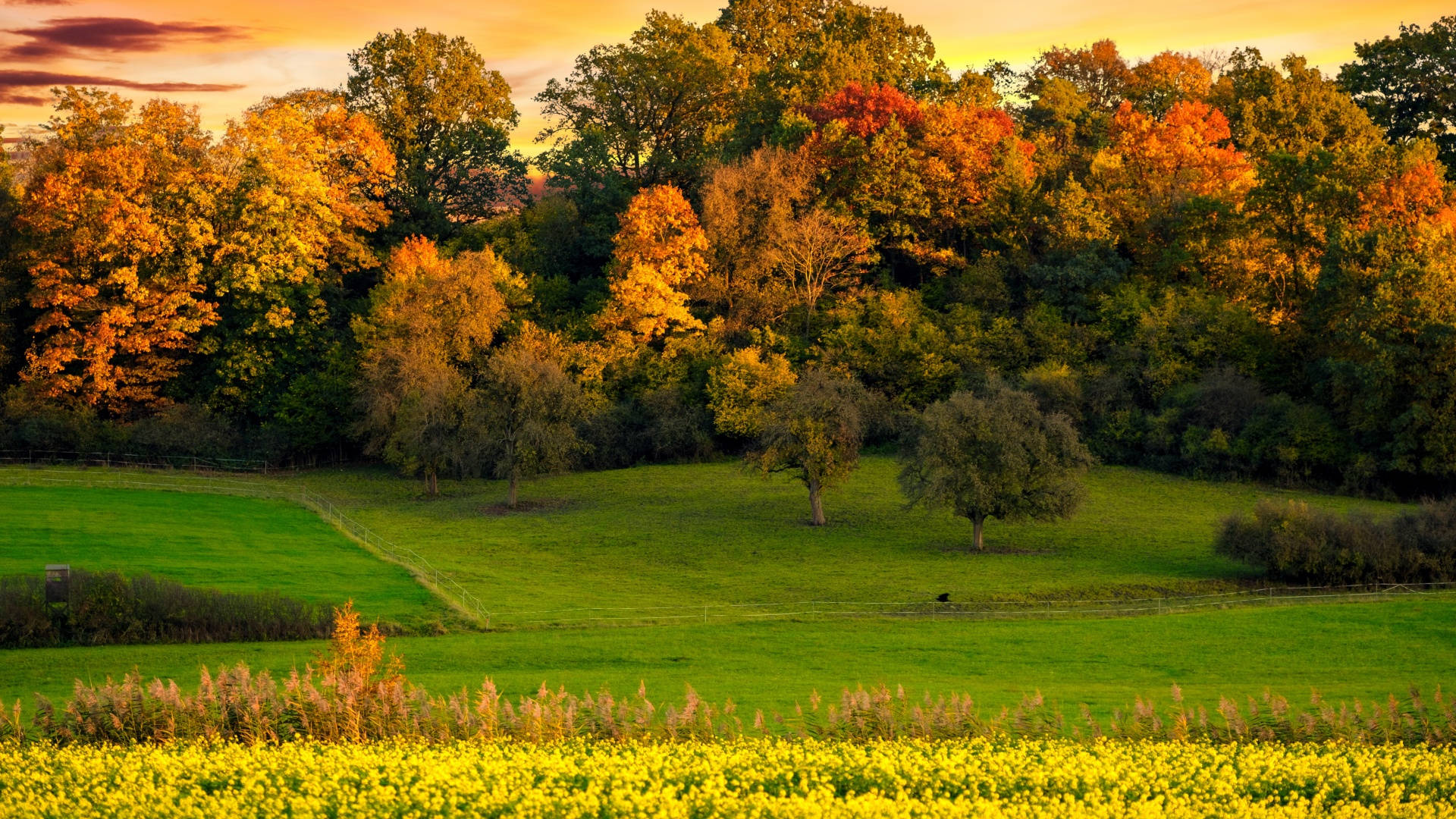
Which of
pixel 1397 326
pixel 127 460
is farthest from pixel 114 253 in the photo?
pixel 1397 326

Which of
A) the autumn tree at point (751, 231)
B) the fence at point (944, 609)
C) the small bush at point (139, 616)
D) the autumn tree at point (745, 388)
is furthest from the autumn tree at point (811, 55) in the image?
the small bush at point (139, 616)

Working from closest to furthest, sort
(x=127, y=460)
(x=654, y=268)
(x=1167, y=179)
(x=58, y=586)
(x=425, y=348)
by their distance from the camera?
(x=58, y=586) → (x=425, y=348) → (x=127, y=460) → (x=654, y=268) → (x=1167, y=179)

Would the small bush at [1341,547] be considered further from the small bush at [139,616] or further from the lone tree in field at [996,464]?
the small bush at [139,616]

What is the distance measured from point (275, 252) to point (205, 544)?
3360 cm

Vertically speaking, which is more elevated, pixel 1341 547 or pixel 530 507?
pixel 1341 547

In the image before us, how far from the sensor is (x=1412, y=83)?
83875 mm

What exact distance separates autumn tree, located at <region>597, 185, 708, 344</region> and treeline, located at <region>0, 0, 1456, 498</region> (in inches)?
8.0

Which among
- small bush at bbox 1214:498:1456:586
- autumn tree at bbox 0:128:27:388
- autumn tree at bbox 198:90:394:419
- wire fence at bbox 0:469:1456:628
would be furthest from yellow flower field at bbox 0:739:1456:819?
autumn tree at bbox 0:128:27:388

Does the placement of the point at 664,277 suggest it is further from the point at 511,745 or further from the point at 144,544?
the point at 511,745

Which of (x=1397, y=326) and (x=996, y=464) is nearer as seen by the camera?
(x=996, y=464)

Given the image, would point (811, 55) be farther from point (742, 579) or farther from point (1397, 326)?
point (742, 579)

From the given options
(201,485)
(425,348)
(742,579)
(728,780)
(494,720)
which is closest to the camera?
(728,780)

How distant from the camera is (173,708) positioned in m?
22.9

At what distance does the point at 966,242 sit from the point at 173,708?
7234cm
